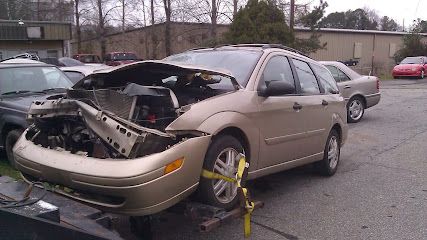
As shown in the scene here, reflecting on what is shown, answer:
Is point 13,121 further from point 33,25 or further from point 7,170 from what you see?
point 33,25

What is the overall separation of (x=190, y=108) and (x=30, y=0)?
54.8m

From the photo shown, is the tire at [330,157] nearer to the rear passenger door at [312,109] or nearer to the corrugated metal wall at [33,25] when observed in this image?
the rear passenger door at [312,109]

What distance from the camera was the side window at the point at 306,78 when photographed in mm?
5973

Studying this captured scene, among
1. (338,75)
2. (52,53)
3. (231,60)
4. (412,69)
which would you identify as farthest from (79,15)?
(231,60)

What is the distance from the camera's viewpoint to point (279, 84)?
4.89m

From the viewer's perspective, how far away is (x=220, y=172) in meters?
4.25

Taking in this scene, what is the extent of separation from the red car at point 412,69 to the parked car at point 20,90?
26.9 metres

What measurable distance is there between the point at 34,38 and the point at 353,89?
87.2ft

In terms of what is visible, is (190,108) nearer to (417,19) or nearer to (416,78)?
(416,78)

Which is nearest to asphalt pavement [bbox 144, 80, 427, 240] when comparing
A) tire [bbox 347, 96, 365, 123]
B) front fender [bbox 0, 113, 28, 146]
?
front fender [bbox 0, 113, 28, 146]

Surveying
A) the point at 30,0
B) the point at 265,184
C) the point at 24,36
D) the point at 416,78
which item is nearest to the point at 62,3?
the point at 30,0

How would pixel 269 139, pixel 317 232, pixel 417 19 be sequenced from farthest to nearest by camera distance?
pixel 417 19
pixel 269 139
pixel 317 232

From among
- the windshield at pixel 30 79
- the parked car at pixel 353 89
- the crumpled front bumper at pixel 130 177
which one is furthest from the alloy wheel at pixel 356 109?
the crumpled front bumper at pixel 130 177

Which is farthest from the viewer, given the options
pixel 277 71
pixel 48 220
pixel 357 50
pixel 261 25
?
pixel 357 50
